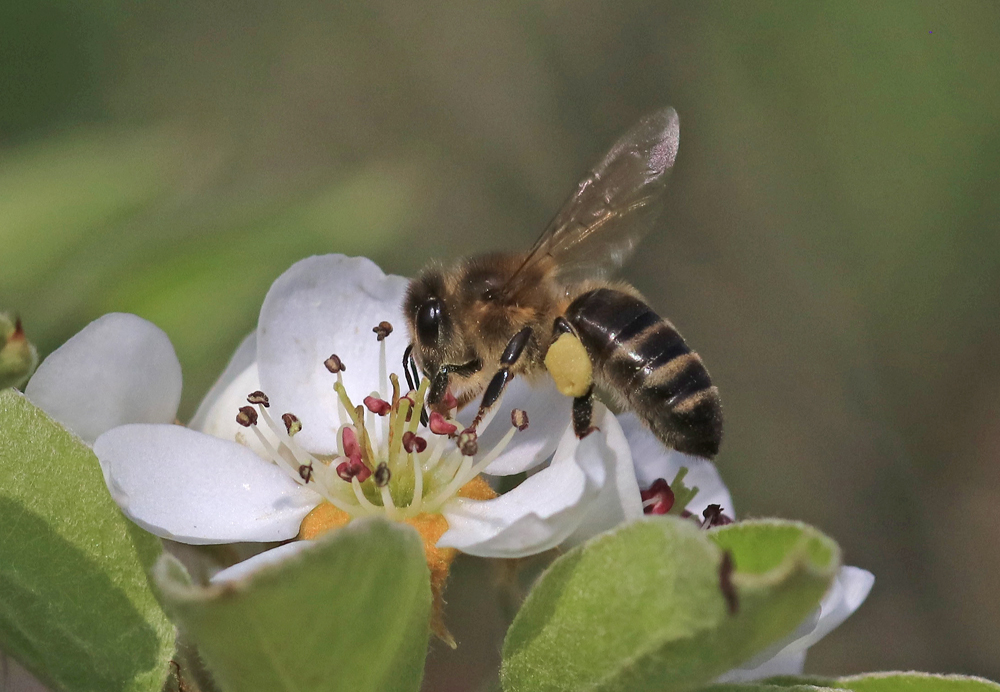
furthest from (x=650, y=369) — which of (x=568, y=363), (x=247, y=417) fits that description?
(x=247, y=417)

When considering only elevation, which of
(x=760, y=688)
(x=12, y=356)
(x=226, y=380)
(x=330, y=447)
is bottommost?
(x=760, y=688)

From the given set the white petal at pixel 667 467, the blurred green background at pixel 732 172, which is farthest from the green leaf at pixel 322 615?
the blurred green background at pixel 732 172

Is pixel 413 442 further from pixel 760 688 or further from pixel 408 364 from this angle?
pixel 760 688

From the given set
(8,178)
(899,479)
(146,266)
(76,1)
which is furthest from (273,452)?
(899,479)

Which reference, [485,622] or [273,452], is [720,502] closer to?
[273,452]

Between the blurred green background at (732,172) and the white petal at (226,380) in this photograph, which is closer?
the white petal at (226,380)

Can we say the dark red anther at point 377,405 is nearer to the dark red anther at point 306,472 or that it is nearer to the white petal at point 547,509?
the dark red anther at point 306,472
